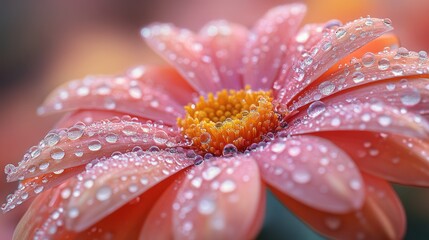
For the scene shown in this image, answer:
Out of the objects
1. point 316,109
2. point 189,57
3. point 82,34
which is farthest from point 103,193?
point 82,34

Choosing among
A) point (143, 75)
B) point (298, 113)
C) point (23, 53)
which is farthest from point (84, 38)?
point (298, 113)

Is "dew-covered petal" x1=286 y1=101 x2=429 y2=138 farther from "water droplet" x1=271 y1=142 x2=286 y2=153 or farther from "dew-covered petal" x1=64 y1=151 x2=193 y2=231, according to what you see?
"dew-covered petal" x1=64 y1=151 x2=193 y2=231

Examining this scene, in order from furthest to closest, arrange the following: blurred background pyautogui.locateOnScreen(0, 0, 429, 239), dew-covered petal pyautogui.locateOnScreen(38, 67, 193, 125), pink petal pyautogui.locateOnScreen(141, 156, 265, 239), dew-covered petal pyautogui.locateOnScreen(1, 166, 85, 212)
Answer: blurred background pyautogui.locateOnScreen(0, 0, 429, 239) → dew-covered petal pyautogui.locateOnScreen(38, 67, 193, 125) → dew-covered petal pyautogui.locateOnScreen(1, 166, 85, 212) → pink petal pyautogui.locateOnScreen(141, 156, 265, 239)

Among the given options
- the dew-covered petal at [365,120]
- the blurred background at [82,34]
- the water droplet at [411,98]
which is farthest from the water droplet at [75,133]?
the blurred background at [82,34]

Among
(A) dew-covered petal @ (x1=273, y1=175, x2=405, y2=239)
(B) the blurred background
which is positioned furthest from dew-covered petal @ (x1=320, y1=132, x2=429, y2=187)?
(B) the blurred background

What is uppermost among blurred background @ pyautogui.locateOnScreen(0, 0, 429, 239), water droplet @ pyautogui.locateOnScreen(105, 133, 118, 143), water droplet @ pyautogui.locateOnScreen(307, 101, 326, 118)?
water droplet @ pyautogui.locateOnScreen(105, 133, 118, 143)

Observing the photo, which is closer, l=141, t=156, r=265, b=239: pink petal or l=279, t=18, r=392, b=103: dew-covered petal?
l=141, t=156, r=265, b=239: pink petal

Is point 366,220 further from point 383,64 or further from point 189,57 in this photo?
point 189,57
